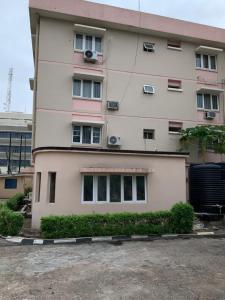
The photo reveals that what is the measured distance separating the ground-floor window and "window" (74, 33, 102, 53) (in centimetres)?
917

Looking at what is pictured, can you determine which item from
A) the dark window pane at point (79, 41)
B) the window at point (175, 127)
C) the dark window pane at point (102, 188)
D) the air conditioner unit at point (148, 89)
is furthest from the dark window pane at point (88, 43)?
the dark window pane at point (102, 188)

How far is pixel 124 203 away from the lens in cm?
1294

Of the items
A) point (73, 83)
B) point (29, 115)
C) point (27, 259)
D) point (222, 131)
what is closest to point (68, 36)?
point (73, 83)

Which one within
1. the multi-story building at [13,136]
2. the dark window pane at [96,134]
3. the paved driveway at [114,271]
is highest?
the multi-story building at [13,136]

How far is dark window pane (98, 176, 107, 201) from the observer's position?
41.8 ft

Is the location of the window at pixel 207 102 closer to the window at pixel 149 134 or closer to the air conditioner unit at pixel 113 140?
the window at pixel 149 134

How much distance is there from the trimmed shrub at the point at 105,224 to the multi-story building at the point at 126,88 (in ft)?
4.27

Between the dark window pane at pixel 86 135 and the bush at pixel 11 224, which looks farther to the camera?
the dark window pane at pixel 86 135

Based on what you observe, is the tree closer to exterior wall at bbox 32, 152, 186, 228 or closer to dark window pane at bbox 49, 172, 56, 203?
exterior wall at bbox 32, 152, 186, 228

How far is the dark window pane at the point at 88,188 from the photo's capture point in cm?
1257

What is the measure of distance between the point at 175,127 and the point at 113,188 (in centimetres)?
815

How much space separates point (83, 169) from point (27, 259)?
469cm

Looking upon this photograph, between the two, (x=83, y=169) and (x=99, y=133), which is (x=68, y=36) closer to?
(x=99, y=133)

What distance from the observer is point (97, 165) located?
42.5 feet
